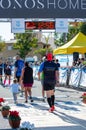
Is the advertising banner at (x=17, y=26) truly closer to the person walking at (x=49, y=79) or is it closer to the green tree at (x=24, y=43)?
the person walking at (x=49, y=79)

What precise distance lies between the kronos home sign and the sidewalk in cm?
301

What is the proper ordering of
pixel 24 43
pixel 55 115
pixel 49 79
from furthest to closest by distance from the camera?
1. pixel 24 43
2. pixel 49 79
3. pixel 55 115

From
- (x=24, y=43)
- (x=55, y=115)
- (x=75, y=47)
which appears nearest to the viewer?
(x=55, y=115)

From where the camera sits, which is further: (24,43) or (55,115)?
(24,43)

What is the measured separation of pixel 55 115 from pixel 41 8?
3.26 metres

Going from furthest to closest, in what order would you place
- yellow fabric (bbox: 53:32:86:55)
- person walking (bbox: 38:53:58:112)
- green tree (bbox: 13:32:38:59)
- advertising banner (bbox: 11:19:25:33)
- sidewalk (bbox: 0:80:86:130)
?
green tree (bbox: 13:32:38:59), yellow fabric (bbox: 53:32:86:55), advertising banner (bbox: 11:19:25:33), person walking (bbox: 38:53:58:112), sidewalk (bbox: 0:80:86:130)

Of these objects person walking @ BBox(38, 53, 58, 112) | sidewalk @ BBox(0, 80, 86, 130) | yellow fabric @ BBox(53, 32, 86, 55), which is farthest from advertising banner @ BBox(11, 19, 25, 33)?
person walking @ BBox(38, 53, 58, 112)

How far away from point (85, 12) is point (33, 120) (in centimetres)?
358

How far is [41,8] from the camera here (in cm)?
1330

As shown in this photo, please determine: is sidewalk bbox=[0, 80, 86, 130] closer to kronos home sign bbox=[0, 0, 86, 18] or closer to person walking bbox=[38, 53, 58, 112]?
person walking bbox=[38, 53, 58, 112]

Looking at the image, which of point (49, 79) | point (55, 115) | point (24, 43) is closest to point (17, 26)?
point (49, 79)

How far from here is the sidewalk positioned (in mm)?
11766

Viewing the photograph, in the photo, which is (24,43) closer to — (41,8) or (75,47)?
(75,47)

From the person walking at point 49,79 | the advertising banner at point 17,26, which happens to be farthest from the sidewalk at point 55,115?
the advertising banner at point 17,26
